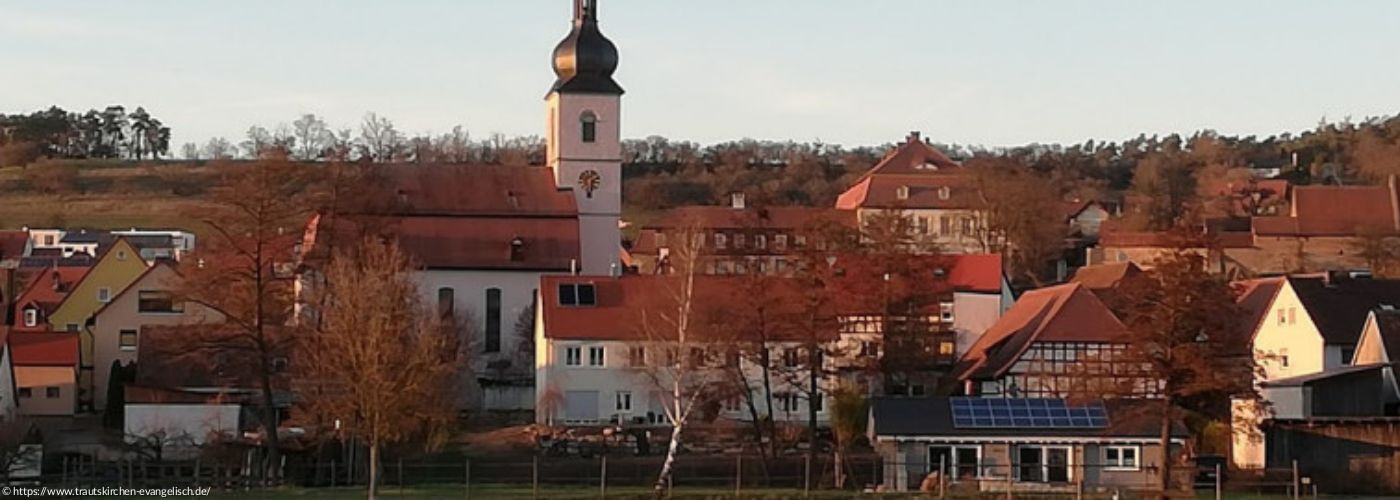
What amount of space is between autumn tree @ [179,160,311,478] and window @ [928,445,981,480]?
53.3 feet

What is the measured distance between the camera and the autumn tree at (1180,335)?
46.4 metres

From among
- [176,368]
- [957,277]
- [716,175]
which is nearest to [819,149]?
[716,175]

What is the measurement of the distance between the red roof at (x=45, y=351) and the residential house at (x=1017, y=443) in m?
29.0

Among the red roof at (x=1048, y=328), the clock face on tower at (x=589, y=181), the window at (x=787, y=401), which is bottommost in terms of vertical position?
the window at (x=787, y=401)

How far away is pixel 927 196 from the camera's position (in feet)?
390

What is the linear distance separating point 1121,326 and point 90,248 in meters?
78.5

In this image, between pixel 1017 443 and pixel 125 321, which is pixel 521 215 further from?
pixel 1017 443

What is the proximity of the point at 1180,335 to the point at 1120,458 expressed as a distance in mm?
9649

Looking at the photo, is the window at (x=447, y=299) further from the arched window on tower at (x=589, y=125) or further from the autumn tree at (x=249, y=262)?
the autumn tree at (x=249, y=262)

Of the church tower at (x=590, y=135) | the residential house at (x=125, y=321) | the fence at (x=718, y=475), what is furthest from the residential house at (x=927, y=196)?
the fence at (x=718, y=475)

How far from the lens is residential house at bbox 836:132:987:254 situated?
350ft

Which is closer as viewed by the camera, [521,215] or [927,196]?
[521,215]

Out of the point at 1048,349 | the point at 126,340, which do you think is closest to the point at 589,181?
the point at 126,340

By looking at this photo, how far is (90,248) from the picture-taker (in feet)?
415
